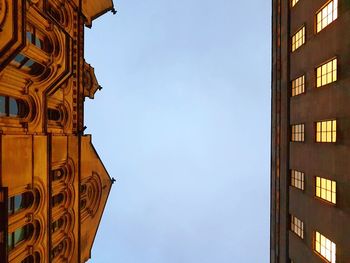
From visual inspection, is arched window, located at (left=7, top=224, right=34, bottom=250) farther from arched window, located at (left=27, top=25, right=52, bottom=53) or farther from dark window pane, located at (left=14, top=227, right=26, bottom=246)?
arched window, located at (left=27, top=25, right=52, bottom=53)

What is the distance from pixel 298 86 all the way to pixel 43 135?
1869 centimetres

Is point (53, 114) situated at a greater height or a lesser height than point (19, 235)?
greater

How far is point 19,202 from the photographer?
1991cm

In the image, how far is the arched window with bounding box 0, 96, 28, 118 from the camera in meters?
19.1

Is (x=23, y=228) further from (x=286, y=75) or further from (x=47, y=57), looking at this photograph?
(x=286, y=75)

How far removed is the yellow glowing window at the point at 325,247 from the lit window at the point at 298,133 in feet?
22.8

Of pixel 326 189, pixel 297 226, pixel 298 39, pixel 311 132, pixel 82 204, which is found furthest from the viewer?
pixel 82 204

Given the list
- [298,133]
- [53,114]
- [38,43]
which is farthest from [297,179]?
[38,43]

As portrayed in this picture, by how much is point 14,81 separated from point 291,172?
21.2 m

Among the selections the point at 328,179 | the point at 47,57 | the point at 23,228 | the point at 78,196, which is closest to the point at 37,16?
the point at 47,57

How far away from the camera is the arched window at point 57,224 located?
974 inches

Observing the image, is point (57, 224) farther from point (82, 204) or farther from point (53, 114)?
point (53, 114)

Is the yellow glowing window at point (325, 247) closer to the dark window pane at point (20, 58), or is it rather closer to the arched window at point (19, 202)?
the arched window at point (19, 202)

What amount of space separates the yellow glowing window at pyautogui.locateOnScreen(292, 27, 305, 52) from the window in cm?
975
